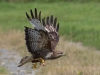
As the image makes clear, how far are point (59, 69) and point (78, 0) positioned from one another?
1635cm

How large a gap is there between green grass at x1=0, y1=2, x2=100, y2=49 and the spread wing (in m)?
5.27

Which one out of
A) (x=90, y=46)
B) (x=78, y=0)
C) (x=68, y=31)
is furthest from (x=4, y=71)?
(x=78, y=0)

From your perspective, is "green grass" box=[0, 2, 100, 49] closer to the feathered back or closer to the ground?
the ground

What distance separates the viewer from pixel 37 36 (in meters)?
10.0

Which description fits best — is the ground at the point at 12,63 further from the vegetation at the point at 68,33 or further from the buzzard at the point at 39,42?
the buzzard at the point at 39,42

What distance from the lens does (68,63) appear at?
11805 millimetres

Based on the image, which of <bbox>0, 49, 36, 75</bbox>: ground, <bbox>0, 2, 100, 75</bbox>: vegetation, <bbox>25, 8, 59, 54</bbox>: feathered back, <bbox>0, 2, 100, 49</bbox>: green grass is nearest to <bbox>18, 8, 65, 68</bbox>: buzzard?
<bbox>25, 8, 59, 54</bbox>: feathered back

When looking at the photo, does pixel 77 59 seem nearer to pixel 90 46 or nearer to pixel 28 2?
pixel 90 46

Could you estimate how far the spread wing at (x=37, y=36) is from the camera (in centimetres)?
988

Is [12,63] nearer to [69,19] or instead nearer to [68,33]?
[68,33]

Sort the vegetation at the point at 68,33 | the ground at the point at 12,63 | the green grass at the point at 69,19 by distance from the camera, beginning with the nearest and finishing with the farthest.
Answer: the vegetation at the point at 68,33, the ground at the point at 12,63, the green grass at the point at 69,19

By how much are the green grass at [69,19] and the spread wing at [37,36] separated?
207 inches

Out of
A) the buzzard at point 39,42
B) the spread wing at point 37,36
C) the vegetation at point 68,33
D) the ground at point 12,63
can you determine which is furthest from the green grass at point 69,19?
the spread wing at point 37,36

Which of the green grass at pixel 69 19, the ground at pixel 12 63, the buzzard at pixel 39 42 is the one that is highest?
the buzzard at pixel 39 42
